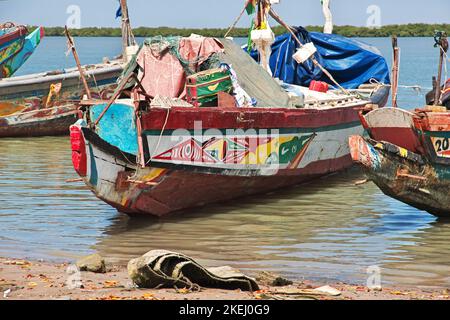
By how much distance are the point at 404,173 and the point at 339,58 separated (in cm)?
612

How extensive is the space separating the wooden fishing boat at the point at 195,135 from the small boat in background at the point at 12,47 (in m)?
9.95

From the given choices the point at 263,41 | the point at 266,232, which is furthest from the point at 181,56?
the point at 266,232

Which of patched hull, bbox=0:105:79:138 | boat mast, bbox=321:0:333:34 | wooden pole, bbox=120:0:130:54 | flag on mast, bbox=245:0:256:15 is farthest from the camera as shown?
patched hull, bbox=0:105:79:138

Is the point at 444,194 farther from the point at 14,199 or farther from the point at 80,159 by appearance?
the point at 14,199

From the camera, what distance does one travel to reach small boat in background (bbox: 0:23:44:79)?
72.2 ft

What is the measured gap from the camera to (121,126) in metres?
10.9

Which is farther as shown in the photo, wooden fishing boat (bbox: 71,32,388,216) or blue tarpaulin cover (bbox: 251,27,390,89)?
blue tarpaulin cover (bbox: 251,27,390,89)

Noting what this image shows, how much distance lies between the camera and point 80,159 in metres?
10.7

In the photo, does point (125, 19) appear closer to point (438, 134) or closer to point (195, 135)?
point (195, 135)

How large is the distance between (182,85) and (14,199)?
272cm

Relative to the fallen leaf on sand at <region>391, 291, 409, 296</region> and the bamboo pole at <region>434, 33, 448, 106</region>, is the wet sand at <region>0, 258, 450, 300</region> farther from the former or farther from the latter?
the bamboo pole at <region>434, 33, 448, 106</region>

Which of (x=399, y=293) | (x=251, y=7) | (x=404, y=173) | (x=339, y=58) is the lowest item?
(x=399, y=293)

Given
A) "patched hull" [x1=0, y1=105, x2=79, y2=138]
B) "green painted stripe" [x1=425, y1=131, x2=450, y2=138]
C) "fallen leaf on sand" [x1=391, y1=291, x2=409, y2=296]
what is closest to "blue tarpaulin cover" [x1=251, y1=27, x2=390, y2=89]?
"patched hull" [x1=0, y1=105, x2=79, y2=138]

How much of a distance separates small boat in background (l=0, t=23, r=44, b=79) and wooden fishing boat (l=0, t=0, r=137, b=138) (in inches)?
66.3
